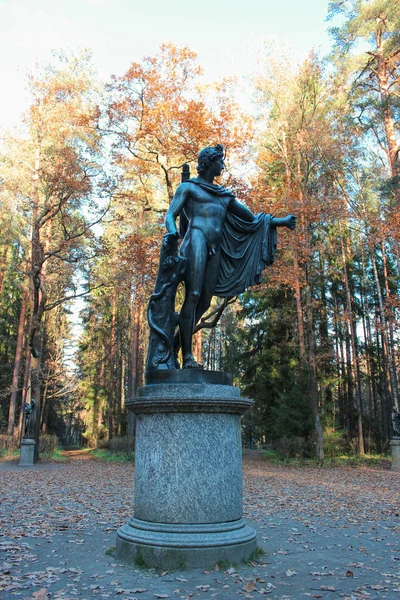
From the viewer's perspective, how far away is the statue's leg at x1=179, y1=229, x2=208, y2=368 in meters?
5.12

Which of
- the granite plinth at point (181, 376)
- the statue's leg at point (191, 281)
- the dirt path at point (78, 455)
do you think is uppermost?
the statue's leg at point (191, 281)

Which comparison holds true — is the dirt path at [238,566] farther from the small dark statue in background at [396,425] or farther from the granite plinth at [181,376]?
the small dark statue in background at [396,425]

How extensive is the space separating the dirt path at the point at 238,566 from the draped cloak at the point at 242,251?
9.34 feet

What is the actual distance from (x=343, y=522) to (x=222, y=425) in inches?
135

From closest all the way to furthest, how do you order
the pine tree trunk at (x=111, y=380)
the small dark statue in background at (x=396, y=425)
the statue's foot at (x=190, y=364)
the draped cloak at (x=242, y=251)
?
the statue's foot at (x=190, y=364), the draped cloak at (x=242, y=251), the small dark statue in background at (x=396, y=425), the pine tree trunk at (x=111, y=380)

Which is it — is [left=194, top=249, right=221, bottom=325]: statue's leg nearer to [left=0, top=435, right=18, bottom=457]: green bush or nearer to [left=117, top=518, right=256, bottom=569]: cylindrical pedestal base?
[left=117, top=518, right=256, bottom=569]: cylindrical pedestal base

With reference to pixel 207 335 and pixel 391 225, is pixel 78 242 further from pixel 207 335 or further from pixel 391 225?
pixel 207 335

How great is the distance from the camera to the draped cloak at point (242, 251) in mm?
5590

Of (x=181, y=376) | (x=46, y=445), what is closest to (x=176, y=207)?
(x=181, y=376)

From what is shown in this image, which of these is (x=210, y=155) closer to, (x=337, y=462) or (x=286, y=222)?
(x=286, y=222)

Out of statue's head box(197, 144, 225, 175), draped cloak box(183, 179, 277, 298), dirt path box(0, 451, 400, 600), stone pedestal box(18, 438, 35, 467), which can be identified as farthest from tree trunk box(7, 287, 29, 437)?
statue's head box(197, 144, 225, 175)

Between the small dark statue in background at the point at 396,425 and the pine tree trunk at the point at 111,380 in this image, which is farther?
the pine tree trunk at the point at 111,380

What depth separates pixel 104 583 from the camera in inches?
146

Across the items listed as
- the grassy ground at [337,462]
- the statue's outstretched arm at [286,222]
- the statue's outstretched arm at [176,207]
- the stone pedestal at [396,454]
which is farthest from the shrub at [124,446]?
the statue's outstretched arm at [176,207]
